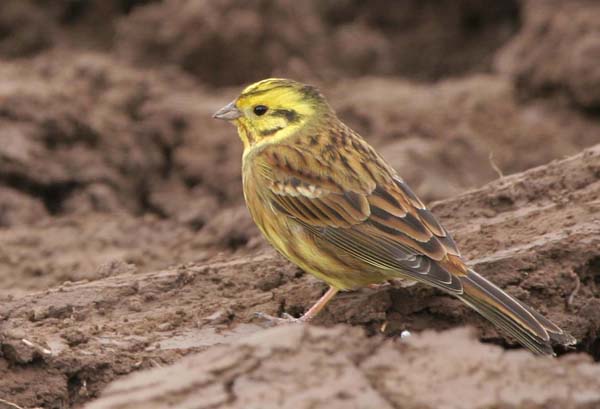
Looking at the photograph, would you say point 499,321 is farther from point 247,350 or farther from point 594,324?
point 247,350

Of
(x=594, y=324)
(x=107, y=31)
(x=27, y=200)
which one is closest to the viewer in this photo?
(x=594, y=324)

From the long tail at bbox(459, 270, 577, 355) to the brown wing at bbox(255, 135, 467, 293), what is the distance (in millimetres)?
126

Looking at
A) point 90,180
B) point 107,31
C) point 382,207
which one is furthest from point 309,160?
point 107,31

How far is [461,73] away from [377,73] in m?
0.88

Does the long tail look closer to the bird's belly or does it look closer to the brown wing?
the brown wing

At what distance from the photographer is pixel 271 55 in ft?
35.9

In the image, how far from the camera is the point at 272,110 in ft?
22.1

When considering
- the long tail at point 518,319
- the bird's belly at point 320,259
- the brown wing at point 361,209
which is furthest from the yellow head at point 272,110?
the long tail at point 518,319

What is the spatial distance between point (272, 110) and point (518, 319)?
1969mm

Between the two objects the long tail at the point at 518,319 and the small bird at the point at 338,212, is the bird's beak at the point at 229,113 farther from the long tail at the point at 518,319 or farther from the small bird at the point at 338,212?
the long tail at the point at 518,319

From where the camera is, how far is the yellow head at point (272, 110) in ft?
22.0

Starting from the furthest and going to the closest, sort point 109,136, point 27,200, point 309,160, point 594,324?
point 109,136, point 27,200, point 309,160, point 594,324

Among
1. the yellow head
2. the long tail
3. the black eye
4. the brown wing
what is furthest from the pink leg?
the black eye

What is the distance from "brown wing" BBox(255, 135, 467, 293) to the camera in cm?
584
